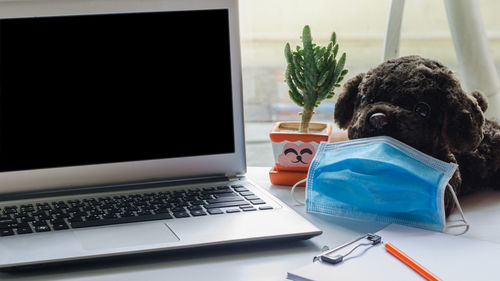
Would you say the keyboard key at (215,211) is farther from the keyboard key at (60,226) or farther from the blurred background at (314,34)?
the blurred background at (314,34)

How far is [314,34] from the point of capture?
3068 mm

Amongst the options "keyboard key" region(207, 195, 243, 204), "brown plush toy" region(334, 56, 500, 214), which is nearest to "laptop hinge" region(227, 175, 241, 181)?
"keyboard key" region(207, 195, 243, 204)

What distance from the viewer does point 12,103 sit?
852mm

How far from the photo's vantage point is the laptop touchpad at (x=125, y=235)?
2.09 feet

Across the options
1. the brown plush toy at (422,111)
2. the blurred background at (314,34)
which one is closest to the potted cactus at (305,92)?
the brown plush toy at (422,111)

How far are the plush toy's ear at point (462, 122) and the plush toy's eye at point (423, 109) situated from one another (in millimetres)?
27

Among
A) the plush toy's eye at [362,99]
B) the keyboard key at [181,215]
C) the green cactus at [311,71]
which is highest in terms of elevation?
the green cactus at [311,71]

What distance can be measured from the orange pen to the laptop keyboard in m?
0.20

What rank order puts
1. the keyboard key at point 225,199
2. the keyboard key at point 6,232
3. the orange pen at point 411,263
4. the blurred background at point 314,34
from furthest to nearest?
1. the blurred background at point 314,34
2. the keyboard key at point 225,199
3. the keyboard key at point 6,232
4. the orange pen at point 411,263

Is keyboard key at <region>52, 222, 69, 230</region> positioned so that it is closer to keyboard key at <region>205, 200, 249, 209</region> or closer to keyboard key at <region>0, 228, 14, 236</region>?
keyboard key at <region>0, 228, 14, 236</region>

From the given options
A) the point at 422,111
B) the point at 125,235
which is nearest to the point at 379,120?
the point at 422,111

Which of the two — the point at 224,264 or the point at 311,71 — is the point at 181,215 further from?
the point at 311,71

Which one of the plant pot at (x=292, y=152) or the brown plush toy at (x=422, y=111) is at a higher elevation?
the brown plush toy at (x=422, y=111)

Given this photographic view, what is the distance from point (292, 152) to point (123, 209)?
1.08 ft
